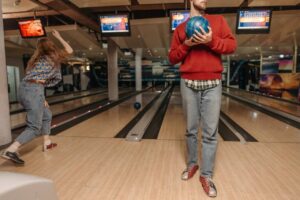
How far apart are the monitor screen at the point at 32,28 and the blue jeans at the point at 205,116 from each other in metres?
5.52

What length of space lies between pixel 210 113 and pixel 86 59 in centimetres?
1804

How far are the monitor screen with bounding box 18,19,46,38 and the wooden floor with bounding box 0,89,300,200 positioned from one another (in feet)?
12.4

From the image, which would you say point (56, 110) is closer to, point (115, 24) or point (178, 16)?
point (115, 24)

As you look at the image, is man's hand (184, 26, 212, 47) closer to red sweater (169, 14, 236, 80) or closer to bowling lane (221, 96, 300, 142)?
red sweater (169, 14, 236, 80)

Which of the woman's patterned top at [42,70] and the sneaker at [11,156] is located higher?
the woman's patterned top at [42,70]

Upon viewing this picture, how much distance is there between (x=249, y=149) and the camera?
308 centimetres

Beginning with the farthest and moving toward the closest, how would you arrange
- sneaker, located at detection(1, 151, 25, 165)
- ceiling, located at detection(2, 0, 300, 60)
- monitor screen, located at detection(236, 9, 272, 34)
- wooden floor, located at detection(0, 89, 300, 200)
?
1. monitor screen, located at detection(236, 9, 272, 34)
2. ceiling, located at detection(2, 0, 300, 60)
3. sneaker, located at detection(1, 151, 25, 165)
4. wooden floor, located at detection(0, 89, 300, 200)

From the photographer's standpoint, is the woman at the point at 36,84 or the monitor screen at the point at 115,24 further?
the monitor screen at the point at 115,24

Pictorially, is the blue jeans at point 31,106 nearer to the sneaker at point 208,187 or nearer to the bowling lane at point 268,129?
the sneaker at point 208,187

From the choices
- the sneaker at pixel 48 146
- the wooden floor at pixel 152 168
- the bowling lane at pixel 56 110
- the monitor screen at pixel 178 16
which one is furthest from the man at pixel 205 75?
the bowling lane at pixel 56 110

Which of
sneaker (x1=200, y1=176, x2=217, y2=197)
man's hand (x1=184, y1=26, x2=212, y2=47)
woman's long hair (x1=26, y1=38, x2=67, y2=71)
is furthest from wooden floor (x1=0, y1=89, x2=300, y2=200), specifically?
man's hand (x1=184, y1=26, x2=212, y2=47)

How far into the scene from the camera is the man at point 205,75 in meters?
1.81

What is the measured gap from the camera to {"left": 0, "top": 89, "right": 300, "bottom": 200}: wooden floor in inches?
76.3

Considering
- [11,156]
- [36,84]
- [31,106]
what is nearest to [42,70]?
[36,84]
